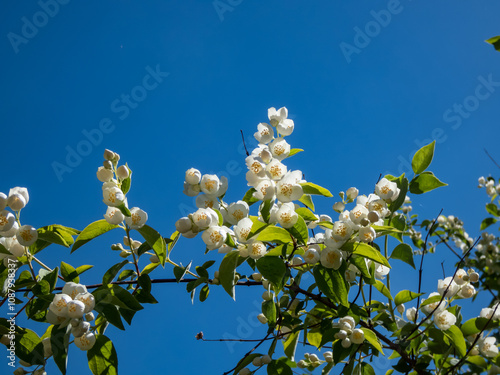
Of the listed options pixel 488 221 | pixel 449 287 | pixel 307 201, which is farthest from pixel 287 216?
pixel 488 221

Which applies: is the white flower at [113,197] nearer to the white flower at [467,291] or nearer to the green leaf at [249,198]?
the green leaf at [249,198]

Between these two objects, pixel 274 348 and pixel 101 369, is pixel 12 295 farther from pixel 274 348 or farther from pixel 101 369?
pixel 274 348

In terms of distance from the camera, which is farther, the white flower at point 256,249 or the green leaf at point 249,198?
the green leaf at point 249,198

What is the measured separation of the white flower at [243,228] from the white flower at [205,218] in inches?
2.4

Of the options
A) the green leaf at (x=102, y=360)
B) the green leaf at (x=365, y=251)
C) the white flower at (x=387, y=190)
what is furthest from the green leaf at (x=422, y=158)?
the green leaf at (x=102, y=360)

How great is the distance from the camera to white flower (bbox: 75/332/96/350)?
1.21 metres

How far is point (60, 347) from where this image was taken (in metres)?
1.17

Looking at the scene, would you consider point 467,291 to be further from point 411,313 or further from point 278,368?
point 278,368

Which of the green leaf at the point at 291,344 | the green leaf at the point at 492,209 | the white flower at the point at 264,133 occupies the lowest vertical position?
the green leaf at the point at 291,344

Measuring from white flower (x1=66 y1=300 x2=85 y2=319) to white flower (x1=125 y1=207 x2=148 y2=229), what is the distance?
25cm

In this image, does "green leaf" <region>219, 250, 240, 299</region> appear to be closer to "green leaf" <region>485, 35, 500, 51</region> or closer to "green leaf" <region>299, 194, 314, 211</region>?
"green leaf" <region>299, 194, 314, 211</region>

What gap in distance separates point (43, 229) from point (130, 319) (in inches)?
14.7

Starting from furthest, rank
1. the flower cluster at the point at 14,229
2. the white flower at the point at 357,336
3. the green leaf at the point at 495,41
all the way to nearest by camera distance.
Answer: the white flower at the point at 357,336
the flower cluster at the point at 14,229
the green leaf at the point at 495,41

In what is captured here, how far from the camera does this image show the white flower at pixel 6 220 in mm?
1227
